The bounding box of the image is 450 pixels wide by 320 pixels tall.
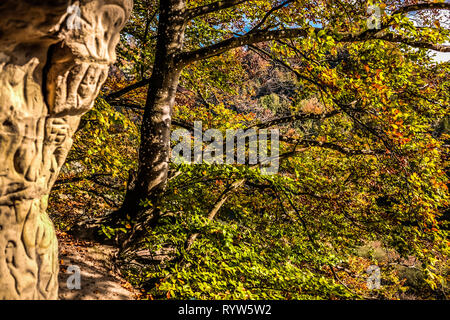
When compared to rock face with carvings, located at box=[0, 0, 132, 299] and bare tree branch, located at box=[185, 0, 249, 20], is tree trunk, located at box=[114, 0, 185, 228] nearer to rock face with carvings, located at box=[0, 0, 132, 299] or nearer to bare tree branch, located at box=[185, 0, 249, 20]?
bare tree branch, located at box=[185, 0, 249, 20]

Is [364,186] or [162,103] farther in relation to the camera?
[364,186]

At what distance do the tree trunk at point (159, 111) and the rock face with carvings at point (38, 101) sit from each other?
1950mm

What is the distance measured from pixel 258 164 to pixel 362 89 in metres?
2.50

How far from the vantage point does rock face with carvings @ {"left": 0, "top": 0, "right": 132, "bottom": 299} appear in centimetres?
168

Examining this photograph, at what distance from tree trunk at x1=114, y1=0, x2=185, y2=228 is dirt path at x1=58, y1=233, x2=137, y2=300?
0.76m

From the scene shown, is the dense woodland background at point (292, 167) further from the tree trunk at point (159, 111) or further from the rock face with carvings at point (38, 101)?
the rock face with carvings at point (38, 101)

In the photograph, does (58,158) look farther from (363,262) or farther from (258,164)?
(363,262)

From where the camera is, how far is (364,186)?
6449 mm

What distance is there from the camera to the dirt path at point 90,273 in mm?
3151

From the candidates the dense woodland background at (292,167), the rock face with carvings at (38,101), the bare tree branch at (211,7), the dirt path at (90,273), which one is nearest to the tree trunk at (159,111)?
the dense woodland background at (292,167)

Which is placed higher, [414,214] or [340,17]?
[340,17]
